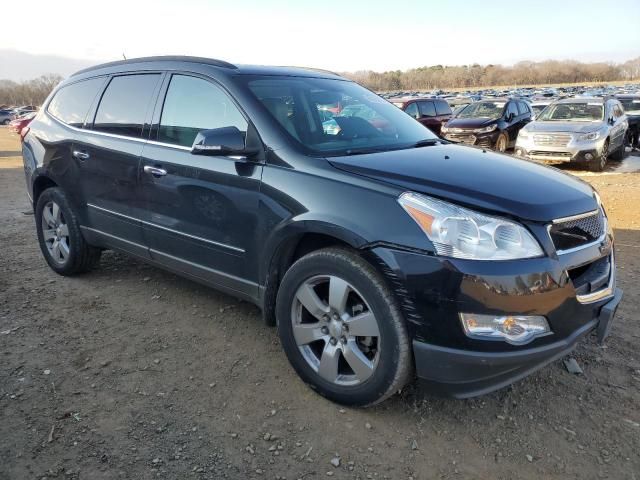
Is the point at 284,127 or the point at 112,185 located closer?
the point at 284,127

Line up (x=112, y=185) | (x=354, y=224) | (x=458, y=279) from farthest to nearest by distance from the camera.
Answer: (x=112, y=185), (x=354, y=224), (x=458, y=279)

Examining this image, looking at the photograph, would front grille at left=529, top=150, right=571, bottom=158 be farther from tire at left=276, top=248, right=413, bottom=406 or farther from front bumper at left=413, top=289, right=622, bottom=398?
tire at left=276, top=248, right=413, bottom=406

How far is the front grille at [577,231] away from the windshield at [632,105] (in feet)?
56.8

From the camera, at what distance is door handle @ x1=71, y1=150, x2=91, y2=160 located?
158 inches

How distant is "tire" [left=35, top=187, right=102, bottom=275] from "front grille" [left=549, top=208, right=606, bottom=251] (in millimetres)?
3723

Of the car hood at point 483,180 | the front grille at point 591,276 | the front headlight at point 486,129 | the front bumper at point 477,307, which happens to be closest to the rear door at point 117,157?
the car hood at point 483,180

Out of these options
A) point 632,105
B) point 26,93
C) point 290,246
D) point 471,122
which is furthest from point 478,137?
point 26,93

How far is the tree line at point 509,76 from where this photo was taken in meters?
101

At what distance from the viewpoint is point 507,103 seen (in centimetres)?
1486

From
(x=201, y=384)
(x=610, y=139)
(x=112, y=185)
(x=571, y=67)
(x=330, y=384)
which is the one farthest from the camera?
(x=571, y=67)

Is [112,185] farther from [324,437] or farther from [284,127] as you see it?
[324,437]

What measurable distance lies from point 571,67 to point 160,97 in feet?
415

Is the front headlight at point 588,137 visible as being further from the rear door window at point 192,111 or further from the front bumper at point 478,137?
the rear door window at point 192,111

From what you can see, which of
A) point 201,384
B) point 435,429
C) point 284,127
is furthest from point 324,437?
point 284,127
